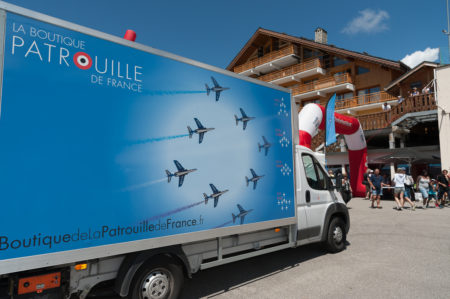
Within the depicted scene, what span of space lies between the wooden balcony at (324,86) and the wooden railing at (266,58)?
12.1 feet

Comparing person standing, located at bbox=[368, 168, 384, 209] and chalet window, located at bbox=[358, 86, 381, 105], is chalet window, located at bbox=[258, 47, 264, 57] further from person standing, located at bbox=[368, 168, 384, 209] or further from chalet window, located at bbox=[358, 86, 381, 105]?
person standing, located at bbox=[368, 168, 384, 209]

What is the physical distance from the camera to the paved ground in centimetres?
398

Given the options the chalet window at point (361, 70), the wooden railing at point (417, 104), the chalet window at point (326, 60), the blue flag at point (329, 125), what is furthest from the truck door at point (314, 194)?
the chalet window at point (326, 60)

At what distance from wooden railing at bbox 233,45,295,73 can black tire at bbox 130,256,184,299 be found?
94.7ft

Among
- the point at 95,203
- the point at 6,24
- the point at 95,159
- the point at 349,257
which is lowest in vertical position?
the point at 349,257

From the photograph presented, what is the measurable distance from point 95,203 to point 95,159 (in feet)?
1.39

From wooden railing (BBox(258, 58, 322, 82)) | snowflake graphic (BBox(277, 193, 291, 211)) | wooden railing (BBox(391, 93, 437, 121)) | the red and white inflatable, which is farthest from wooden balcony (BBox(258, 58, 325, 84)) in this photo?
snowflake graphic (BBox(277, 193, 291, 211))

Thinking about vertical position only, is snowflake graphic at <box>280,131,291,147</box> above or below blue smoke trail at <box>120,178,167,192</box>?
above

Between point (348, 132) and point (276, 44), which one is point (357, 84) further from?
point (348, 132)

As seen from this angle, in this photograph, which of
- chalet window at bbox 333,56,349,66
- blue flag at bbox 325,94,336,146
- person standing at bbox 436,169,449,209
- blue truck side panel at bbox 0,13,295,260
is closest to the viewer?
blue truck side panel at bbox 0,13,295,260

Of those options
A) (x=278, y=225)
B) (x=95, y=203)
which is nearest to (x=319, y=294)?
(x=278, y=225)

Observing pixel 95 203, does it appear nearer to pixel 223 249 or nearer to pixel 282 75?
pixel 223 249

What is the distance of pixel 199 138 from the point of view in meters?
3.61

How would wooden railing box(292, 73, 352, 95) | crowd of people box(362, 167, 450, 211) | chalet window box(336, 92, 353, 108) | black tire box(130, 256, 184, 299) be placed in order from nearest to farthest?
black tire box(130, 256, 184, 299) < crowd of people box(362, 167, 450, 211) < wooden railing box(292, 73, 352, 95) < chalet window box(336, 92, 353, 108)
